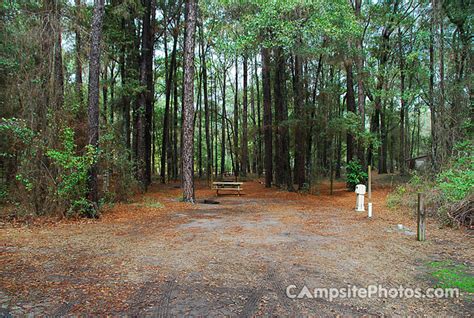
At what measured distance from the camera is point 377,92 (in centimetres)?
1509

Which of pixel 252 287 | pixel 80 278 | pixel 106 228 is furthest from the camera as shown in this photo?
pixel 106 228

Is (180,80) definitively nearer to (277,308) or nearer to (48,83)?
(48,83)

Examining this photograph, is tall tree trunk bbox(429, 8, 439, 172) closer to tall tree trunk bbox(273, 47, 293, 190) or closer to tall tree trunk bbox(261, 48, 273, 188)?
tall tree trunk bbox(273, 47, 293, 190)

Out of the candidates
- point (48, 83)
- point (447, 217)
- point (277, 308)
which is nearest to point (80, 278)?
point (277, 308)

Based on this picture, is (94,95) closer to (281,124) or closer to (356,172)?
(281,124)

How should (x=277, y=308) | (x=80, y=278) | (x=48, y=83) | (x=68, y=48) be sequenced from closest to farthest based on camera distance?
(x=277, y=308)
(x=80, y=278)
(x=48, y=83)
(x=68, y=48)

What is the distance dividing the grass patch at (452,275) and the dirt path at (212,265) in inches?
6.2

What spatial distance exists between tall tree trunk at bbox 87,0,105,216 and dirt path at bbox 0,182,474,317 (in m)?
1.02

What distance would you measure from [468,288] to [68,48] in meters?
13.6

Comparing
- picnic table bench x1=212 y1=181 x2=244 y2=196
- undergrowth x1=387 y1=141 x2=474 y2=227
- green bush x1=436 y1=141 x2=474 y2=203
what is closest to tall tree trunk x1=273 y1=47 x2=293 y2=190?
picnic table bench x1=212 y1=181 x2=244 y2=196

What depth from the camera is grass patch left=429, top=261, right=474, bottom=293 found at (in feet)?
11.7

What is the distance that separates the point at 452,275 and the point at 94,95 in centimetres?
858

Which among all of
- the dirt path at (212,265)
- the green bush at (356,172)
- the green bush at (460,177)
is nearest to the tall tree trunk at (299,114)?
the green bush at (356,172)

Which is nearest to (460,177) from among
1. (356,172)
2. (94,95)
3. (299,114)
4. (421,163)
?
(356,172)
